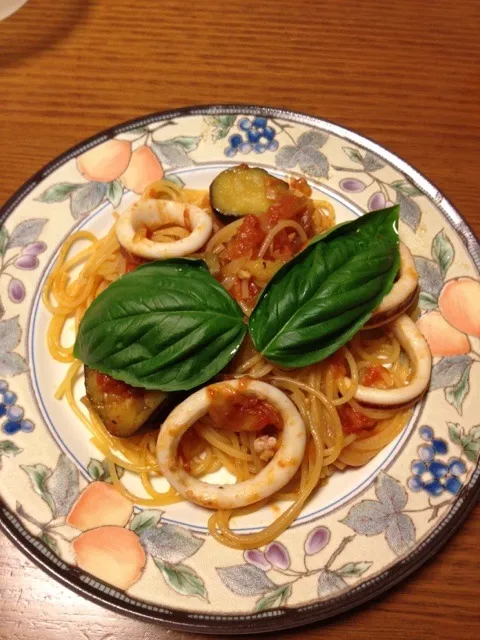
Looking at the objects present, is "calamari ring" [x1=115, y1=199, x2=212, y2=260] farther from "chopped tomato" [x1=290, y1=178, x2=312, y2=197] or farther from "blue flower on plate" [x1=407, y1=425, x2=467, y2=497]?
"blue flower on plate" [x1=407, y1=425, x2=467, y2=497]

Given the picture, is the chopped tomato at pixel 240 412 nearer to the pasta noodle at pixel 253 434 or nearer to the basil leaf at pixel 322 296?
the pasta noodle at pixel 253 434

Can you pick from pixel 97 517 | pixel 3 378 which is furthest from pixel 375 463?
pixel 3 378

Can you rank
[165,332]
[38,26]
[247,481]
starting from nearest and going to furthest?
[165,332] → [247,481] → [38,26]

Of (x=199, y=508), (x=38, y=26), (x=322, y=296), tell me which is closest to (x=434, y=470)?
(x=322, y=296)

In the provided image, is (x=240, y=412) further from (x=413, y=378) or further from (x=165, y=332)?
(x=413, y=378)

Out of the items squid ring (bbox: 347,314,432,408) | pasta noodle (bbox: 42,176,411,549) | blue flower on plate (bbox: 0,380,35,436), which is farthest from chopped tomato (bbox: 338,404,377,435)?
blue flower on plate (bbox: 0,380,35,436)

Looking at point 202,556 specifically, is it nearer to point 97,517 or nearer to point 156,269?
point 97,517
